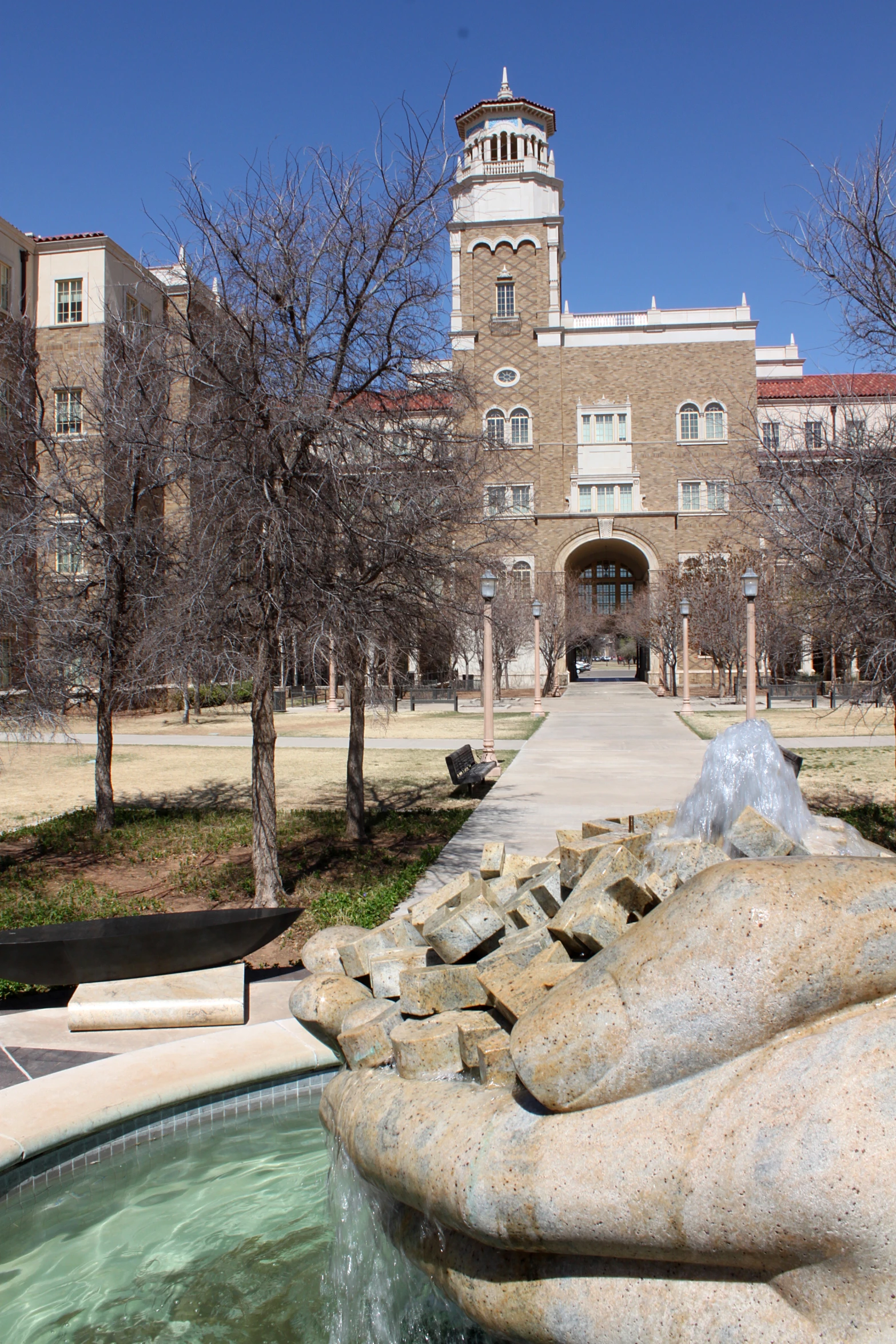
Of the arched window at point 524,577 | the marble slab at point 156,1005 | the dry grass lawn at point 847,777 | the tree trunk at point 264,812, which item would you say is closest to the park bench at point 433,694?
the arched window at point 524,577

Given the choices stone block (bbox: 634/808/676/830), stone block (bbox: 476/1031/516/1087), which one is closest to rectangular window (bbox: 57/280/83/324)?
stone block (bbox: 634/808/676/830)

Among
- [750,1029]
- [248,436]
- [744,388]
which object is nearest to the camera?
[750,1029]

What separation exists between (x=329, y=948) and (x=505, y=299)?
53.8m

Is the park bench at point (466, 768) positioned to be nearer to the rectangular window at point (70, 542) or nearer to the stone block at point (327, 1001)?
the rectangular window at point (70, 542)

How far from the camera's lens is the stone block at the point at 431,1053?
345 cm

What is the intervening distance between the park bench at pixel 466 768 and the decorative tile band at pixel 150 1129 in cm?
1007

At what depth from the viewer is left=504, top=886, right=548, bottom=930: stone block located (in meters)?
4.26

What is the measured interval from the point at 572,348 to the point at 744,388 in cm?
963

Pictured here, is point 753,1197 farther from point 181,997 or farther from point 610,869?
point 181,997

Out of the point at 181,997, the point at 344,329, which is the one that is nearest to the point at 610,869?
the point at 181,997

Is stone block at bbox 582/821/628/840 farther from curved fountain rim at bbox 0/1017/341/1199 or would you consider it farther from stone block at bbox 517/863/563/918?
curved fountain rim at bbox 0/1017/341/1199

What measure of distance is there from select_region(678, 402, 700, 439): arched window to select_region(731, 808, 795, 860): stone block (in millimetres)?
53951

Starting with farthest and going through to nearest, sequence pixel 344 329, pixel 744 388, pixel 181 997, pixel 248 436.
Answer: pixel 744 388 → pixel 344 329 → pixel 248 436 → pixel 181 997

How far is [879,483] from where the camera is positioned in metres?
8.97
